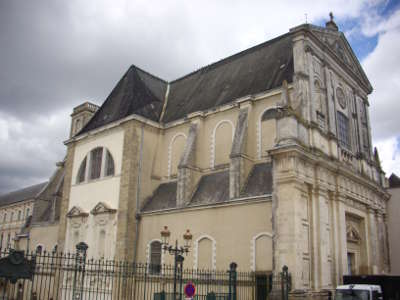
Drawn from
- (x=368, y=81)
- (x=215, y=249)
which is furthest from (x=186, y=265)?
(x=368, y=81)

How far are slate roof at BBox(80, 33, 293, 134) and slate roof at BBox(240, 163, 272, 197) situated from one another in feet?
13.8

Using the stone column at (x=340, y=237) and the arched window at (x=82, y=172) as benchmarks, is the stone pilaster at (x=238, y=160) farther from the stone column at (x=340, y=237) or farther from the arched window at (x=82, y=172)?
the arched window at (x=82, y=172)

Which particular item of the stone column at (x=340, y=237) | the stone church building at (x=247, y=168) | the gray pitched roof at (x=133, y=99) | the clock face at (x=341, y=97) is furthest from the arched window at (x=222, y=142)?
the stone column at (x=340, y=237)

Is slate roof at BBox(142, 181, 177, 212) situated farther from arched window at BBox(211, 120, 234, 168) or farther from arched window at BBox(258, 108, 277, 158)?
arched window at BBox(258, 108, 277, 158)

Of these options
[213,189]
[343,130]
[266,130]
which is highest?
[343,130]

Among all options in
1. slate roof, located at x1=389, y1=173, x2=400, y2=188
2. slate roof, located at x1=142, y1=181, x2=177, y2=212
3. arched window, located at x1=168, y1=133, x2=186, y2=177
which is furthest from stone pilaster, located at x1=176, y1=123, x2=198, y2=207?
slate roof, located at x1=389, y1=173, x2=400, y2=188

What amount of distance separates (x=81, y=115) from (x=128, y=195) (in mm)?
15202

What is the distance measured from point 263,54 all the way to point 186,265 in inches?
499

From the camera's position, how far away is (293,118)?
1728 cm

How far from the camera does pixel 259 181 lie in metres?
19.3

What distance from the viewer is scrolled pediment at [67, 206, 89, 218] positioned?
25.3m

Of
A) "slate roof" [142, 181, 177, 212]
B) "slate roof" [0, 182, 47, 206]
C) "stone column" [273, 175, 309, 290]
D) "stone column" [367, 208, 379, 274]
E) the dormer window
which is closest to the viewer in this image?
"stone column" [273, 175, 309, 290]

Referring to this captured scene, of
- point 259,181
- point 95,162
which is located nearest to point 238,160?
point 259,181

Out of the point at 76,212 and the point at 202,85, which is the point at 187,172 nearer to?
the point at 202,85
